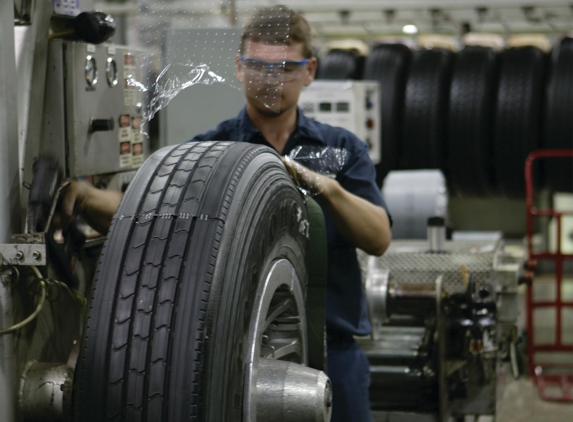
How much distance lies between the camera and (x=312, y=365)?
199cm

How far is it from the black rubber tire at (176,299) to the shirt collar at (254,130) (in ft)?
2.08

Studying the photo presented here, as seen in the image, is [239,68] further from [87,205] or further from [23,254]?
[23,254]

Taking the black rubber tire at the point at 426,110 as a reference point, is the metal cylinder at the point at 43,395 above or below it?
below

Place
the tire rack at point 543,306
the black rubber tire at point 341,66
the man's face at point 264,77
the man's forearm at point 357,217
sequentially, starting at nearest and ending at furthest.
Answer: the man's face at point 264,77 < the man's forearm at point 357,217 < the tire rack at point 543,306 < the black rubber tire at point 341,66

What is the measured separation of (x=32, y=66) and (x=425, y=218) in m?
2.76

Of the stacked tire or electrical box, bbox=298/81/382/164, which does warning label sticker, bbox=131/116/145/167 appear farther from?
the stacked tire

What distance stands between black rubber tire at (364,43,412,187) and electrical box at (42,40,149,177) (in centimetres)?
401

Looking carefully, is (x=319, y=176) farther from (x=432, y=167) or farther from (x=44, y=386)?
(x=432, y=167)

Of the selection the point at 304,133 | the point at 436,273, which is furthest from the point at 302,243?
the point at 436,273

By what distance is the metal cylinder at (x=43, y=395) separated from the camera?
1.82 meters

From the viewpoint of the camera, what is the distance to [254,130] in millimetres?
2273

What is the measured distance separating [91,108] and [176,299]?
3.06ft

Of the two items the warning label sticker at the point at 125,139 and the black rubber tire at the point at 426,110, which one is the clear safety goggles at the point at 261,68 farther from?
the black rubber tire at the point at 426,110

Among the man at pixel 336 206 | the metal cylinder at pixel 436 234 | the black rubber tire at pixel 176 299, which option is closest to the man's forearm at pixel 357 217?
the man at pixel 336 206
